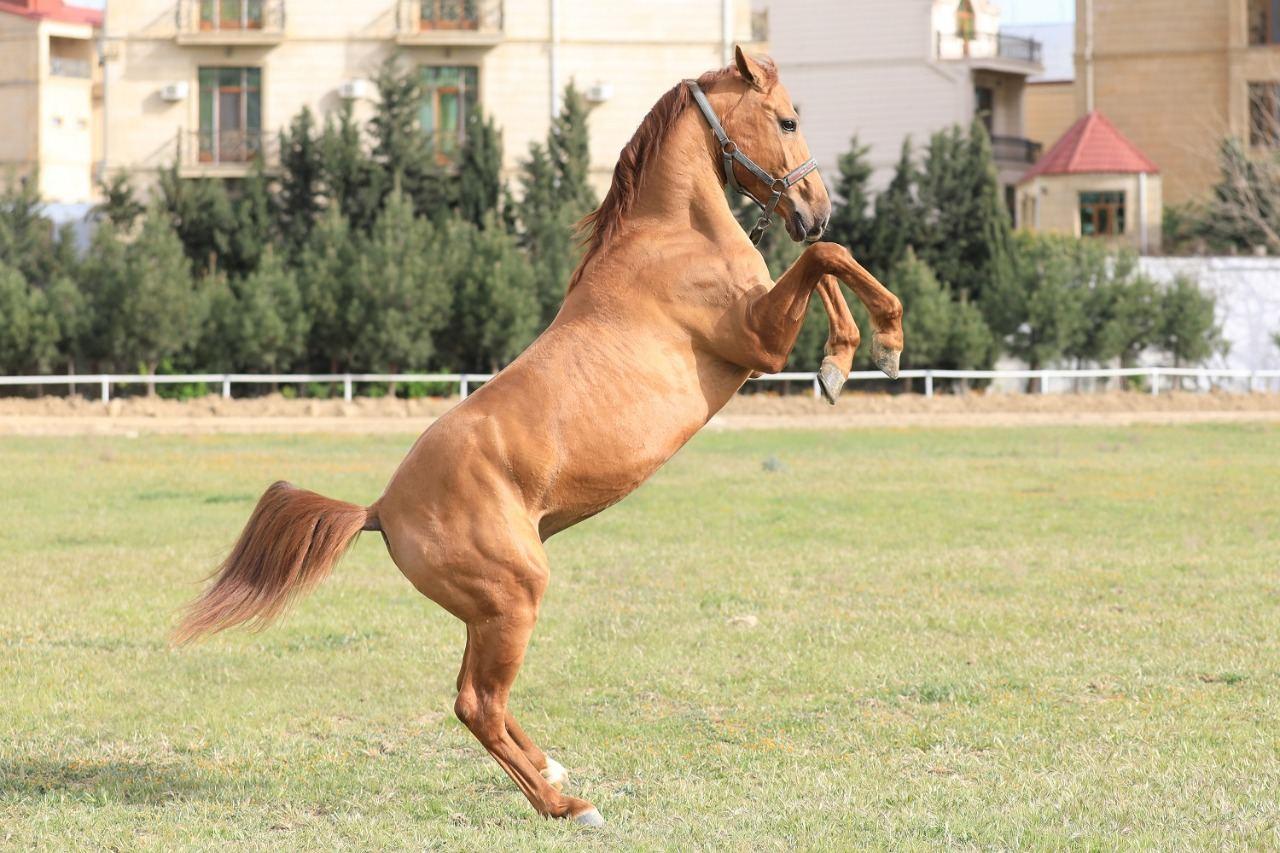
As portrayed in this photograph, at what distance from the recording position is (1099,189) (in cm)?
5684

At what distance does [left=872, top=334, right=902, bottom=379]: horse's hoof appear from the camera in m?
6.57

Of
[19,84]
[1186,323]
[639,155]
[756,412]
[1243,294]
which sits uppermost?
[19,84]

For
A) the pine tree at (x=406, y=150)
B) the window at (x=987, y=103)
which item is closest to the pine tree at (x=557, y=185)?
the pine tree at (x=406, y=150)

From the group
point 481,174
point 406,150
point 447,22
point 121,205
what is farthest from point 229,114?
point 481,174

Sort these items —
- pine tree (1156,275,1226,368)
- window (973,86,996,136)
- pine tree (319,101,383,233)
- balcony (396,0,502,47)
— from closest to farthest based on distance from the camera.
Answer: pine tree (1156,275,1226,368) < pine tree (319,101,383,233) < balcony (396,0,502,47) < window (973,86,996,136)

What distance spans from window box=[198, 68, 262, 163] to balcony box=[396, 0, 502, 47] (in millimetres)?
4791

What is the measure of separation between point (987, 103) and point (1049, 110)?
12.3 meters

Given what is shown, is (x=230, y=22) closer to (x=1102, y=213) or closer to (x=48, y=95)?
(x=48, y=95)

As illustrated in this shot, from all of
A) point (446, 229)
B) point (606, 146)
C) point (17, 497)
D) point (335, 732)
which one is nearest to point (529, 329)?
point (446, 229)

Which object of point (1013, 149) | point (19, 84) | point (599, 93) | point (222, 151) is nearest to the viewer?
point (599, 93)

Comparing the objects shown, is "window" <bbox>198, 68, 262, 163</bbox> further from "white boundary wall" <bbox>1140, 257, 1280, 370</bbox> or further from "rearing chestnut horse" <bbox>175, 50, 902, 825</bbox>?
"rearing chestnut horse" <bbox>175, 50, 902, 825</bbox>

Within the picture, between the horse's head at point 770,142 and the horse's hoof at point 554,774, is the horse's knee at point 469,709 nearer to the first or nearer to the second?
the horse's hoof at point 554,774

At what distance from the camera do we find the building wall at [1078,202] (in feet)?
186

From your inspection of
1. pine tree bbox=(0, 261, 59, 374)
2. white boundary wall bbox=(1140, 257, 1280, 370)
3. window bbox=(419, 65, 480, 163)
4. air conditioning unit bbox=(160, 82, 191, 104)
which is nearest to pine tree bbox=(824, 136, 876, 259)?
white boundary wall bbox=(1140, 257, 1280, 370)
